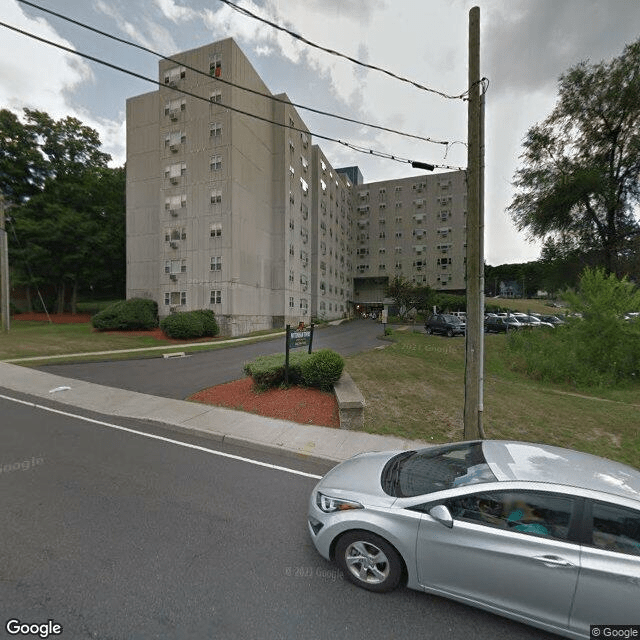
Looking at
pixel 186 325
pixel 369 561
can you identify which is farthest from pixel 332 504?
pixel 186 325

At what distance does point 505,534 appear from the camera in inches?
93.0

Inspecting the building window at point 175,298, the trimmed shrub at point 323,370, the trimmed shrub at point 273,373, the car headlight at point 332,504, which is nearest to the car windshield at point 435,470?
the car headlight at point 332,504

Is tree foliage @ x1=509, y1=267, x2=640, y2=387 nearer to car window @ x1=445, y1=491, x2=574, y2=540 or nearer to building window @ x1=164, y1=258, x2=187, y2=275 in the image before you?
car window @ x1=445, y1=491, x2=574, y2=540

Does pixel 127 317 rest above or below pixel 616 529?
above

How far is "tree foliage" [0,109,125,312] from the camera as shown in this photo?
3065cm

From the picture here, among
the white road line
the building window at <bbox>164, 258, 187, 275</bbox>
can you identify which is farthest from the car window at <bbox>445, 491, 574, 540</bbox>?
the building window at <bbox>164, 258, 187, 275</bbox>

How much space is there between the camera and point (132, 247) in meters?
30.2

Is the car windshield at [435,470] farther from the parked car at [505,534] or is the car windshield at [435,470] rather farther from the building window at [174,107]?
the building window at [174,107]

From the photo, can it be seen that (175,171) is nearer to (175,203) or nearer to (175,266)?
(175,203)

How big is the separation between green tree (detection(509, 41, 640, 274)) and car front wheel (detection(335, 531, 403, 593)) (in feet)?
93.3

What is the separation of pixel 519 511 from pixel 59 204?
4326 centimetres

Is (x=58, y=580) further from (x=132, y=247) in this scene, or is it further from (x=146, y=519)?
(x=132, y=247)

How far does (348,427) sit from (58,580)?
480 cm

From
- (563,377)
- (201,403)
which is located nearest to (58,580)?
(201,403)
